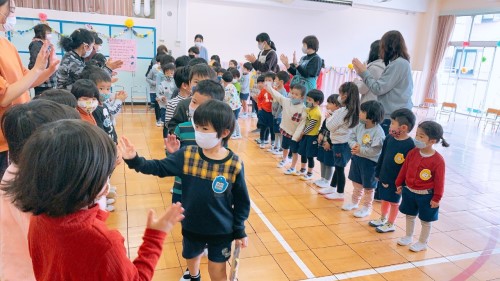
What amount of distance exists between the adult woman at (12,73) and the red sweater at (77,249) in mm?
1117

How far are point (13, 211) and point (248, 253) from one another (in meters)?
1.82

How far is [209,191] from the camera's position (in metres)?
1.77

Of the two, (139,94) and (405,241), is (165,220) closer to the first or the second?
(405,241)

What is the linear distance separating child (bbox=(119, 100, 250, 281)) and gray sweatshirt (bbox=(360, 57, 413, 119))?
6.55 feet

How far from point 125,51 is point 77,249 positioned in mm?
8378

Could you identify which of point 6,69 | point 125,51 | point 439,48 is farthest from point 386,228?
point 439,48

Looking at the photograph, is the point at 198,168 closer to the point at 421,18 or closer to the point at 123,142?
the point at 123,142

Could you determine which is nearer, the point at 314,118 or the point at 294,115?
the point at 314,118

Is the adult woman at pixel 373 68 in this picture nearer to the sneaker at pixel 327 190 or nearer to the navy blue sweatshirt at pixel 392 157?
the navy blue sweatshirt at pixel 392 157

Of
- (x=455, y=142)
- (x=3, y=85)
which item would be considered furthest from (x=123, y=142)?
(x=455, y=142)

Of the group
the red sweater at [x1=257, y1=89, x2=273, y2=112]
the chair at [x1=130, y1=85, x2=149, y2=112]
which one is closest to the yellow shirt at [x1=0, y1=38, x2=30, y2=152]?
the red sweater at [x1=257, y1=89, x2=273, y2=112]

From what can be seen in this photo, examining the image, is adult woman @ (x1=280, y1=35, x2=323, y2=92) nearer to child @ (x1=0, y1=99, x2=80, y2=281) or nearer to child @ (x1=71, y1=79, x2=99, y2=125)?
child @ (x1=71, y1=79, x2=99, y2=125)

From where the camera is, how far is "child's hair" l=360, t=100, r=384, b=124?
320cm

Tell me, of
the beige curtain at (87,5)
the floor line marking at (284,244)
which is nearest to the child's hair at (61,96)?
the floor line marking at (284,244)
